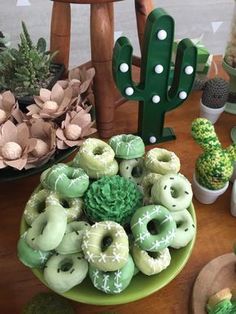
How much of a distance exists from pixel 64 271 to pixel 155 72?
31 cm

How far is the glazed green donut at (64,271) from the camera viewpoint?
0.41 metres

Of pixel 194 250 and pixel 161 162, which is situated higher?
pixel 161 162

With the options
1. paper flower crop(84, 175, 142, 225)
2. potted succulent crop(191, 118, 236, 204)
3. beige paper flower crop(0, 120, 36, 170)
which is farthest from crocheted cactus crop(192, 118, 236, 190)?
beige paper flower crop(0, 120, 36, 170)

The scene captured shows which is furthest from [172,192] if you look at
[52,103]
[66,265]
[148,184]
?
[52,103]

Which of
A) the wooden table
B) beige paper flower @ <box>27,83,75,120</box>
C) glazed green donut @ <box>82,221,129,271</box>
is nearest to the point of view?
glazed green donut @ <box>82,221,129,271</box>

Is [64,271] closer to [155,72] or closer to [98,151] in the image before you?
[98,151]

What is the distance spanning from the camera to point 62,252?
16.6 inches

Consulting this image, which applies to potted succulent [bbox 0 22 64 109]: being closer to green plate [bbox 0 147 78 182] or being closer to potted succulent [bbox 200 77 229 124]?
green plate [bbox 0 147 78 182]

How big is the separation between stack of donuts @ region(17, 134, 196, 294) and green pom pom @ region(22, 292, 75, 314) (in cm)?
5

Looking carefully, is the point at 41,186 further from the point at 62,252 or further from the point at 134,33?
the point at 134,33

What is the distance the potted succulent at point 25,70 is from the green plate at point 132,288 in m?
0.31

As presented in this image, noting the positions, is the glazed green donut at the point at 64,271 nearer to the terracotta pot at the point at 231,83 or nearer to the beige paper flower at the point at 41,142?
the beige paper flower at the point at 41,142

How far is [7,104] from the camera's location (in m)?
0.62

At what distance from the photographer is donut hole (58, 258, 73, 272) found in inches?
16.6
